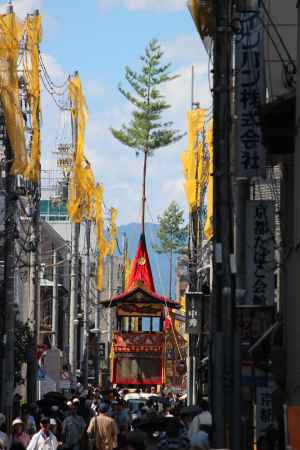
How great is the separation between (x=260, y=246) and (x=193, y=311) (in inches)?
380

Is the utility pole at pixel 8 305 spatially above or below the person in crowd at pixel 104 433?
above

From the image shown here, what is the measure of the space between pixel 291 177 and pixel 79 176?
85.5ft

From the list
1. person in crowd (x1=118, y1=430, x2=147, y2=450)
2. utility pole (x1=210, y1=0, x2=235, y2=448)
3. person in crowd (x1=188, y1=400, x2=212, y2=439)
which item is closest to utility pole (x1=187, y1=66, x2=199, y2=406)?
person in crowd (x1=188, y1=400, x2=212, y2=439)

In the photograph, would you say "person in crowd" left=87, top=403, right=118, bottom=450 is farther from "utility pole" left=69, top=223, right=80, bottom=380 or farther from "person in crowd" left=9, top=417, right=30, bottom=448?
"utility pole" left=69, top=223, right=80, bottom=380

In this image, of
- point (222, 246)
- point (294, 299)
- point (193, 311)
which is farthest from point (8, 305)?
point (222, 246)

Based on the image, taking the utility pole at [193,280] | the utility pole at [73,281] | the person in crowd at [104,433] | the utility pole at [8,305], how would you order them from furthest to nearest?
the utility pole at [73,281] → the utility pole at [193,280] → the utility pole at [8,305] → the person in crowd at [104,433]

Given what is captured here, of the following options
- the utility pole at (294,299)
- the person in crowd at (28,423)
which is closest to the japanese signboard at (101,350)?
the person in crowd at (28,423)

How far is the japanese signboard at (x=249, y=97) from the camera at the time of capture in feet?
77.8

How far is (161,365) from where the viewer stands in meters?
63.5

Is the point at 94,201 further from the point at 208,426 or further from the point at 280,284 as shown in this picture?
the point at 208,426

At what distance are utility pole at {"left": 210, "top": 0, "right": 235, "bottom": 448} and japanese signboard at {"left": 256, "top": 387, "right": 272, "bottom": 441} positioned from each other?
5.33 metres

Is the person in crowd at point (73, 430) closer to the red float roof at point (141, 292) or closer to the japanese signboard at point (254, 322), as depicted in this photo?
the japanese signboard at point (254, 322)

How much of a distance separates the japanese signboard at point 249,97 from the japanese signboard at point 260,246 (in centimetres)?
145

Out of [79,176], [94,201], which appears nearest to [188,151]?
[79,176]
